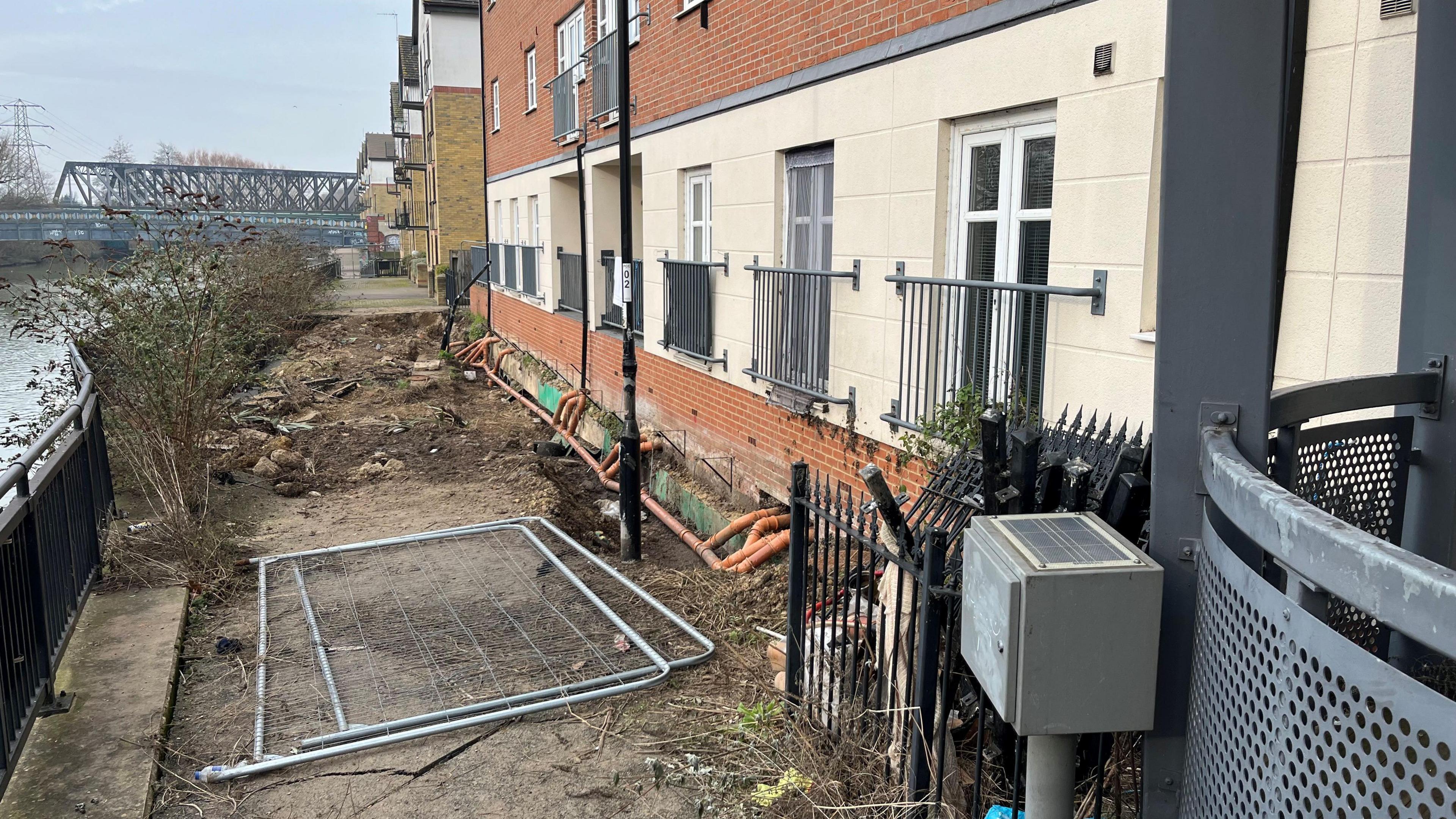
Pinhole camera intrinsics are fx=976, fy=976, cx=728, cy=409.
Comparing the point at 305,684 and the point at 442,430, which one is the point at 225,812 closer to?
the point at 305,684

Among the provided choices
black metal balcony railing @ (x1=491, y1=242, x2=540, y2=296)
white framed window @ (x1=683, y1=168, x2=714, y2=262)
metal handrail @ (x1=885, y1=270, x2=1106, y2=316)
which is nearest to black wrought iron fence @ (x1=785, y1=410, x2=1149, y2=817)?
metal handrail @ (x1=885, y1=270, x2=1106, y2=316)

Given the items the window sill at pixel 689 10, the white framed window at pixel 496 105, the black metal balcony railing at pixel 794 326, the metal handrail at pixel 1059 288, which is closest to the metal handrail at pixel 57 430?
the metal handrail at pixel 1059 288

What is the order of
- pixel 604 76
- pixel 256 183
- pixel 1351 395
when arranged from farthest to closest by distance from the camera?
pixel 256 183 < pixel 604 76 < pixel 1351 395

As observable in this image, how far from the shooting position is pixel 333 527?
8.22m

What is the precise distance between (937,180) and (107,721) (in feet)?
17.6

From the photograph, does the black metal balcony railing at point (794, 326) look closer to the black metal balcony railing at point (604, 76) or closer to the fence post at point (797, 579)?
the fence post at point (797, 579)

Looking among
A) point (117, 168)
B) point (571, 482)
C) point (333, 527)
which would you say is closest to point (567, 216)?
point (571, 482)

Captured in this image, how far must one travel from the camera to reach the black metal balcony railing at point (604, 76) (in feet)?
42.2

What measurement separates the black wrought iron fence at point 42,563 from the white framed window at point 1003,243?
454 cm

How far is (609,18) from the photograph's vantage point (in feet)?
44.5

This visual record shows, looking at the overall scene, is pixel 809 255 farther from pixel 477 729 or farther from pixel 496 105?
pixel 496 105

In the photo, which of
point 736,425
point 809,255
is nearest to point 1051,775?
point 809,255

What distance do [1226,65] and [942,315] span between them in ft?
13.5

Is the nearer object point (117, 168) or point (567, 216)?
point (567, 216)
